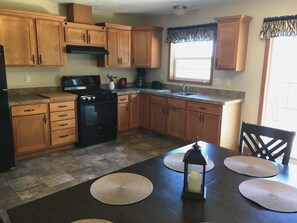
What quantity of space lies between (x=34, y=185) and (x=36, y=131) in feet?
3.24

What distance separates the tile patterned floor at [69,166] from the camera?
2.78m

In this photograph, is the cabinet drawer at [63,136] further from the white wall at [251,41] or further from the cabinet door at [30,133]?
the white wall at [251,41]

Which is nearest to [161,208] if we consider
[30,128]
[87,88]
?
[30,128]

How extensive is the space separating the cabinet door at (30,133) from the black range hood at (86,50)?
1.16 m

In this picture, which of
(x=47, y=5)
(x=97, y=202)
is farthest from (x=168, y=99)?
(x=97, y=202)

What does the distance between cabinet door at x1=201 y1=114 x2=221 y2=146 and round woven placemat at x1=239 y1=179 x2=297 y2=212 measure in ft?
7.69

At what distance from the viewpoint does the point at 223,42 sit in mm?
3854

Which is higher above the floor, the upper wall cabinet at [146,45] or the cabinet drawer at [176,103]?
the upper wall cabinet at [146,45]

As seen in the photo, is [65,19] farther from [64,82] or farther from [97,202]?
[97,202]

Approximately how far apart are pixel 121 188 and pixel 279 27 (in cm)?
328

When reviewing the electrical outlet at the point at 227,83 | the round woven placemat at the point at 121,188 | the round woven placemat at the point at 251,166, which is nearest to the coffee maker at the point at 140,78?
the electrical outlet at the point at 227,83

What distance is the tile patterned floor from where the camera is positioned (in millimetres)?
2777

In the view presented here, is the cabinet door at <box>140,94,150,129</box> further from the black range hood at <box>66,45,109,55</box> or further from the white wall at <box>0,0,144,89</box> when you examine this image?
the black range hood at <box>66,45,109,55</box>

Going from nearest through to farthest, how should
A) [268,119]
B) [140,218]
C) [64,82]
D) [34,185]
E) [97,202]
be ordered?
[140,218]
[97,202]
[34,185]
[268,119]
[64,82]
